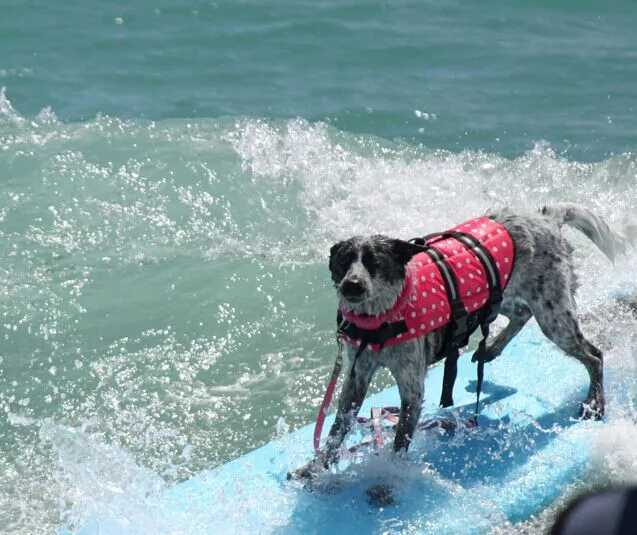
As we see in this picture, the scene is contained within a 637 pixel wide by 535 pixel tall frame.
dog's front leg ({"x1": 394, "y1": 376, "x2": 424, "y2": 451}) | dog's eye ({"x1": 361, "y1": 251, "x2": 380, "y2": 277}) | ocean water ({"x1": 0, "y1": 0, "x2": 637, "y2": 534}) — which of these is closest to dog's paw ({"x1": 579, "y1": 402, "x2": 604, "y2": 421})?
ocean water ({"x1": 0, "y1": 0, "x2": 637, "y2": 534})

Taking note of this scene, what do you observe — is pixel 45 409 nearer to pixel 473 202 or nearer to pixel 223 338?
pixel 223 338

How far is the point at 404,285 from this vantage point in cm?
475

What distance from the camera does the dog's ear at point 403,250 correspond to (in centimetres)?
459

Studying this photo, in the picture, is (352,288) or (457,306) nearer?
(352,288)

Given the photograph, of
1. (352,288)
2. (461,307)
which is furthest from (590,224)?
(352,288)

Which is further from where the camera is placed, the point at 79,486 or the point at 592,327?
the point at 592,327

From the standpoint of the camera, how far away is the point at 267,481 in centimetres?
504

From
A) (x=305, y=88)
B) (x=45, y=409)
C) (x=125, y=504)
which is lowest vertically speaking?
(x=45, y=409)

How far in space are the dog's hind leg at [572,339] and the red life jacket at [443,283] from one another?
1.26 feet

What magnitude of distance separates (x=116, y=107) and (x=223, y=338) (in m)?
5.44

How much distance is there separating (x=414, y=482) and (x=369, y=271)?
4.05ft

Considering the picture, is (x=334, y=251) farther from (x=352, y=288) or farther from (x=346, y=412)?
(x=346, y=412)

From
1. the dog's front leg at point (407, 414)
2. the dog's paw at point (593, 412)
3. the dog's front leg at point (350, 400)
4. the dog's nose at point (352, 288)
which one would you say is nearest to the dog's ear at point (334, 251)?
the dog's nose at point (352, 288)

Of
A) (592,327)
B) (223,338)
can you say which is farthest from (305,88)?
(592,327)
